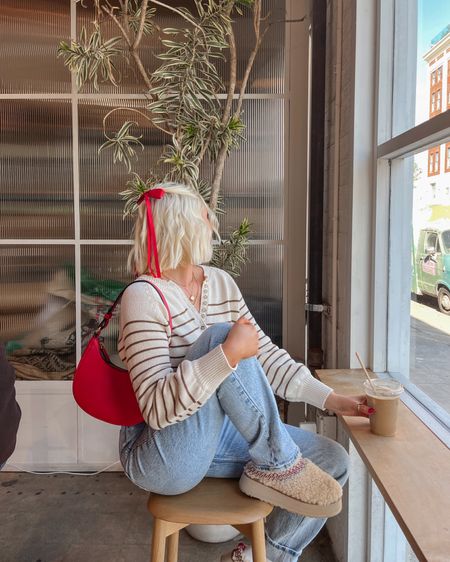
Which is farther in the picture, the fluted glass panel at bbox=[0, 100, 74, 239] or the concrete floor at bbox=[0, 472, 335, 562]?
the fluted glass panel at bbox=[0, 100, 74, 239]

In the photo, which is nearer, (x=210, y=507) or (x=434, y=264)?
(x=210, y=507)

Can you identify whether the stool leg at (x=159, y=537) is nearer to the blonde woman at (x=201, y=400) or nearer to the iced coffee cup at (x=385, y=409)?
the blonde woman at (x=201, y=400)

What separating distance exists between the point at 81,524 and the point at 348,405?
143cm

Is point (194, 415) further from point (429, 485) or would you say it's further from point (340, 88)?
point (340, 88)

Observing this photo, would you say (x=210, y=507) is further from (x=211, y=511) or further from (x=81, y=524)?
(x=81, y=524)

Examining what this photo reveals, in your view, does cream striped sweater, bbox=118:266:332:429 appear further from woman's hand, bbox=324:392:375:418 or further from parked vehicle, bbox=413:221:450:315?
parked vehicle, bbox=413:221:450:315

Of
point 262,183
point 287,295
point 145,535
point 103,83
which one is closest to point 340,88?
point 262,183

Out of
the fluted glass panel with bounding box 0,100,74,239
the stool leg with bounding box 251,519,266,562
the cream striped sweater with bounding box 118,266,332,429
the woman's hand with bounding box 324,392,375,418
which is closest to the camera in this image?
the cream striped sweater with bounding box 118,266,332,429

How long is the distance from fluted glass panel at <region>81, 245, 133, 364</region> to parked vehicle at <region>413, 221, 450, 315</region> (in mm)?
1524

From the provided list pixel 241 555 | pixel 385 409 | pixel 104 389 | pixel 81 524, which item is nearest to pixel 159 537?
pixel 241 555

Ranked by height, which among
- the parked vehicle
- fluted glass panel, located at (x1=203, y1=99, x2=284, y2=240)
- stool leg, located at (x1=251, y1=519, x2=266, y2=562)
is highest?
fluted glass panel, located at (x1=203, y1=99, x2=284, y2=240)

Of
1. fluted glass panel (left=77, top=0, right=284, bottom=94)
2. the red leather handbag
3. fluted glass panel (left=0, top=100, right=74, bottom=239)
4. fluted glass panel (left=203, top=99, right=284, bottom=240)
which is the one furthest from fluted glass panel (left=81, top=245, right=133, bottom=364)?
the red leather handbag

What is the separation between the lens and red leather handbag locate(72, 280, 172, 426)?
1.26 meters

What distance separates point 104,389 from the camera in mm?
1269
